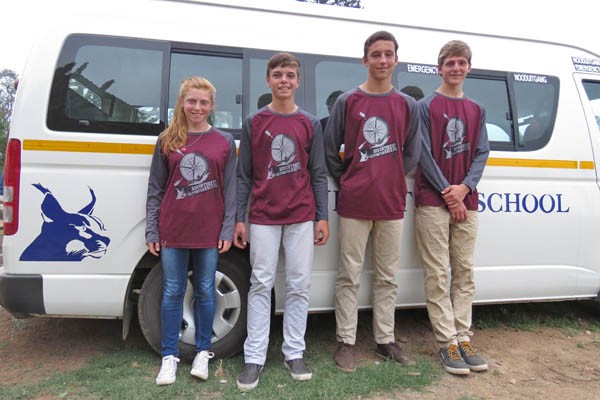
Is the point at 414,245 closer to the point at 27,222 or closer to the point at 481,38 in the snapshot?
the point at 481,38

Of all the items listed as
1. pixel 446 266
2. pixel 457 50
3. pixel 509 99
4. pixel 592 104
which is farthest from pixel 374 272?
pixel 592 104

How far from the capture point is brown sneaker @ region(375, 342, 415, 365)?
2.87 meters

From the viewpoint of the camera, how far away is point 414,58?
10.4 feet

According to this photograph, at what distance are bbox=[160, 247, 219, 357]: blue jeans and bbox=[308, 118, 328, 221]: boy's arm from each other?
2.24 ft

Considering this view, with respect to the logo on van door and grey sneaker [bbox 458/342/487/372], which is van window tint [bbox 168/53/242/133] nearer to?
the logo on van door

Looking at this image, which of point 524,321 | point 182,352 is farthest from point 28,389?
point 524,321

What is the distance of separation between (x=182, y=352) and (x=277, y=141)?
1.48m

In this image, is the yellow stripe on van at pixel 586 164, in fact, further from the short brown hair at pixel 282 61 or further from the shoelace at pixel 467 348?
the short brown hair at pixel 282 61

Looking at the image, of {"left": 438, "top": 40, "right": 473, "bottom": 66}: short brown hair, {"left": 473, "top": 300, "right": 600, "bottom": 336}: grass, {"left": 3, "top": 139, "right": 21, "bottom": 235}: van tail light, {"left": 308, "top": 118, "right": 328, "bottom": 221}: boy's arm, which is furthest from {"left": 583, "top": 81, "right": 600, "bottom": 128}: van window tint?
{"left": 3, "top": 139, "right": 21, "bottom": 235}: van tail light

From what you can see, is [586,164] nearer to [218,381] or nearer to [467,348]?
[467,348]

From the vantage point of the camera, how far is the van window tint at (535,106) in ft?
10.7

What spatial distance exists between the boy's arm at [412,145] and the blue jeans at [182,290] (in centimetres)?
132

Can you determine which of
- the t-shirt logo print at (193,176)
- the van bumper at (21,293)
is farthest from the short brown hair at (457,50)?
the van bumper at (21,293)

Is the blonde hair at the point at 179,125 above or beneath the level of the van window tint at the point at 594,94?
beneath
